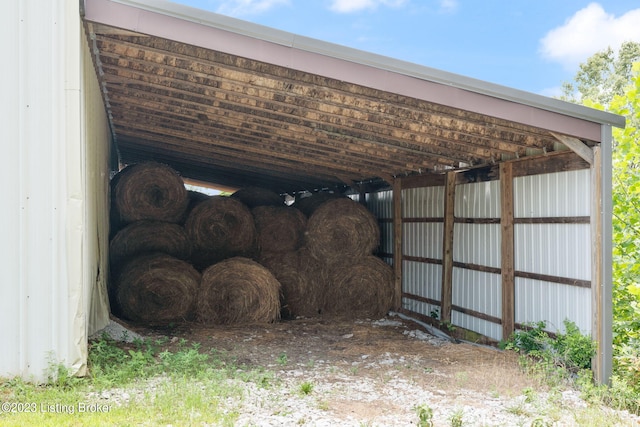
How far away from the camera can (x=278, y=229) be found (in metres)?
11.5

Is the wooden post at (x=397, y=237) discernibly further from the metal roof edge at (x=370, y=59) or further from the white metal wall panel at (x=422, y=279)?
the metal roof edge at (x=370, y=59)

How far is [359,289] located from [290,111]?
13.7 ft

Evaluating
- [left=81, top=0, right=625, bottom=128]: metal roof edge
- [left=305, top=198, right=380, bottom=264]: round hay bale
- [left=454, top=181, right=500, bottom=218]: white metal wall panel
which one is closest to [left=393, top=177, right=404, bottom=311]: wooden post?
[left=305, top=198, right=380, bottom=264]: round hay bale

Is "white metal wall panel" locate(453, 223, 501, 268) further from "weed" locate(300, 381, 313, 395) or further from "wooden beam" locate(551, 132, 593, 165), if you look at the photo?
"weed" locate(300, 381, 313, 395)

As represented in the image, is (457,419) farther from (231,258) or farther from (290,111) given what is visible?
(231,258)

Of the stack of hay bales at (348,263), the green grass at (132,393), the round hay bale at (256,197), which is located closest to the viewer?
the green grass at (132,393)

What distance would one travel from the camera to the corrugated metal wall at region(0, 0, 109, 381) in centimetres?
539

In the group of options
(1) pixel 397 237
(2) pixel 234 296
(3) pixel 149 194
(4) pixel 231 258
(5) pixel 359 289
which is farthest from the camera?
(1) pixel 397 237

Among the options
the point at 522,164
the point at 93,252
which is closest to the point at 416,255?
the point at 522,164

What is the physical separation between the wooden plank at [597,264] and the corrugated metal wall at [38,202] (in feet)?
16.5

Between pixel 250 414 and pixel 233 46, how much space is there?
3.19 m

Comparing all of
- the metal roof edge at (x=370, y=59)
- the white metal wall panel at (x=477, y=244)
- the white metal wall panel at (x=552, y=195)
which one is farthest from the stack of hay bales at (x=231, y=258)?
the metal roof edge at (x=370, y=59)

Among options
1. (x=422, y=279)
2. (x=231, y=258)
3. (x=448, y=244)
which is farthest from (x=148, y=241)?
(x=448, y=244)

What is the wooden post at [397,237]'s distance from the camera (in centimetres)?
1155
